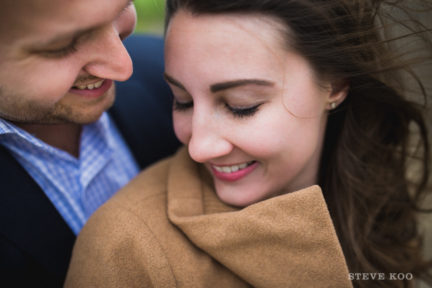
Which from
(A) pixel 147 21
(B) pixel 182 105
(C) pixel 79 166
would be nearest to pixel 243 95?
(B) pixel 182 105

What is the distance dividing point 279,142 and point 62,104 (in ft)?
3.20

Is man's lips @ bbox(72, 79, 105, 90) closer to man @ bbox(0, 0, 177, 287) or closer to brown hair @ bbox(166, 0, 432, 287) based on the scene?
man @ bbox(0, 0, 177, 287)

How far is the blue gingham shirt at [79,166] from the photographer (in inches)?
69.2

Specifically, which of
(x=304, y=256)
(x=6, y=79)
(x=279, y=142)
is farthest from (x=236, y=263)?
(x=6, y=79)

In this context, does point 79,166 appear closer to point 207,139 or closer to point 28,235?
point 28,235

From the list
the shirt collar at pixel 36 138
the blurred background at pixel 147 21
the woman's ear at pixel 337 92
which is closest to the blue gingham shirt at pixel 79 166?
the shirt collar at pixel 36 138

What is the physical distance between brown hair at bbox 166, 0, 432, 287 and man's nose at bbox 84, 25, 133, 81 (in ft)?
0.92

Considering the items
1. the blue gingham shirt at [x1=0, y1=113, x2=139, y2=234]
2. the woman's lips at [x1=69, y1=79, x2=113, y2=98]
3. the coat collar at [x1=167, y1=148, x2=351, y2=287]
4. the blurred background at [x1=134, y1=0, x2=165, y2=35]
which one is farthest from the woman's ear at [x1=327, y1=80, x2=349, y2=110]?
the blurred background at [x1=134, y1=0, x2=165, y2=35]

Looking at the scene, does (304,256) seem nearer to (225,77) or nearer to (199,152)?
(199,152)

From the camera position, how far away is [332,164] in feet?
7.05

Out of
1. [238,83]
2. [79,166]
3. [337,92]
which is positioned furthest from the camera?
[79,166]

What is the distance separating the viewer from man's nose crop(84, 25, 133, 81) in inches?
64.4

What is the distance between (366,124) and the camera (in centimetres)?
219

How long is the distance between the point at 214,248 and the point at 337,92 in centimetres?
94
